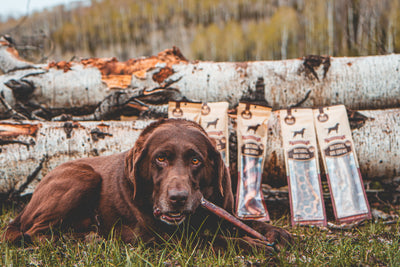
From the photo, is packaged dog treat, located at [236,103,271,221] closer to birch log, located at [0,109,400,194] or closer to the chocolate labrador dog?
birch log, located at [0,109,400,194]

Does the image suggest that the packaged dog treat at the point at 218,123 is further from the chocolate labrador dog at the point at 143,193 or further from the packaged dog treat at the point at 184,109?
the chocolate labrador dog at the point at 143,193

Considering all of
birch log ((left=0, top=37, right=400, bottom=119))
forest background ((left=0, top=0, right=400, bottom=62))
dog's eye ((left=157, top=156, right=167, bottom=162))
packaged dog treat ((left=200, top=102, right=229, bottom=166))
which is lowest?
dog's eye ((left=157, top=156, right=167, bottom=162))

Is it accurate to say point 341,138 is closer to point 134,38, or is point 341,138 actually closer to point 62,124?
point 62,124

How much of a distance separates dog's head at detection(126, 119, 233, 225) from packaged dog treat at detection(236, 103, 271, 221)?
2.47 ft

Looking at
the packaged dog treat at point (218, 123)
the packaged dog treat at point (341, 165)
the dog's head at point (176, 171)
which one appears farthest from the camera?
the packaged dog treat at point (218, 123)

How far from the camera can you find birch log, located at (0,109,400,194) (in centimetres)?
371

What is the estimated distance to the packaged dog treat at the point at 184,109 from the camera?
12.8ft

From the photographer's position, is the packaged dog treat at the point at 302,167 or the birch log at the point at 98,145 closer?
the packaged dog treat at the point at 302,167

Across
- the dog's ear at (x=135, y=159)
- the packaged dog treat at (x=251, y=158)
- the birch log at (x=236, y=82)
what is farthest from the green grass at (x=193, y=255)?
the birch log at (x=236, y=82)

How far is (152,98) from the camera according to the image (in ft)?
13.4

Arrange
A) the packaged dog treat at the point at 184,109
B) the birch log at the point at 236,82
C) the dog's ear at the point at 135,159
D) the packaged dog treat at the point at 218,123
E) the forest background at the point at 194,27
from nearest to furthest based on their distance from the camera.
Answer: the dog's ear at the point at 135,159, the packaged dog treat at the point at 218,123, the packaged dog treat at the point at 184,109, the birch log at the point at 236,82, the forest background at the point at 194,27

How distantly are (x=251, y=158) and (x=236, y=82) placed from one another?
104 cm

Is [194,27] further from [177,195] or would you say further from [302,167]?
[177,195]

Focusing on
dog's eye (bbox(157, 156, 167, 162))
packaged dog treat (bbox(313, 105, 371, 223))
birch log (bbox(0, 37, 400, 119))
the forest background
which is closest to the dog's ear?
dog's eye (bbox(157, 156, 167, 162))
